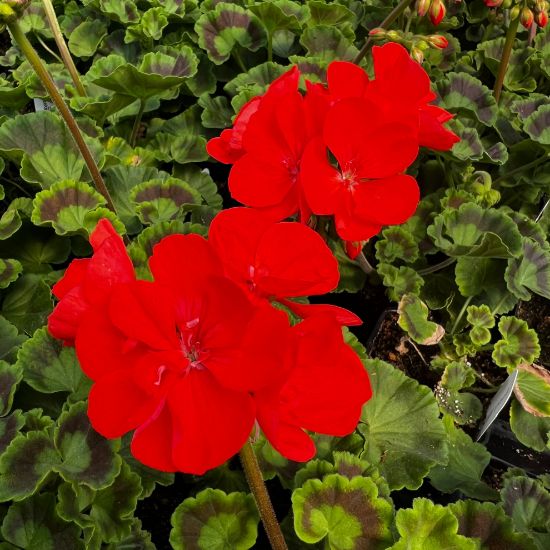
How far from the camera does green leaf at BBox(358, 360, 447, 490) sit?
3.68ft

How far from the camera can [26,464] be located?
→ 0.93m

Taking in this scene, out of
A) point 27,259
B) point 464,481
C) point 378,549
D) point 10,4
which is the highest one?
point 10,4

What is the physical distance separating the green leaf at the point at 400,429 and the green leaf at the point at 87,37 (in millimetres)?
1482

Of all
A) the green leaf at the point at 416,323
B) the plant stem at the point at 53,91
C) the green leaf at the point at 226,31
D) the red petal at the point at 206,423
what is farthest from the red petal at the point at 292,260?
the green leaf at the point at 226,31

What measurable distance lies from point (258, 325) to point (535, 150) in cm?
145

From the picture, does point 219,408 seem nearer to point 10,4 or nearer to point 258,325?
point 258,325

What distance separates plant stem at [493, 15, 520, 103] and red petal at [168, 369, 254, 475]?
1345mm

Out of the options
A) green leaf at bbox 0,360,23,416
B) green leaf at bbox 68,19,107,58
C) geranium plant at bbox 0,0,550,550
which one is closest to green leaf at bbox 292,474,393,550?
geranium plant at bbox 0,0,550,550

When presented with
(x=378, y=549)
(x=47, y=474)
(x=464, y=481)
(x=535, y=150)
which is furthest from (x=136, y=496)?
(x=535, y=150)

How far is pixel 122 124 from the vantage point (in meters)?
1.92

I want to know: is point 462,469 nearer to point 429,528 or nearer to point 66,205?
point 429,528

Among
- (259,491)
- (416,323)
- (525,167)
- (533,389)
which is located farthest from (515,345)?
(259,491)

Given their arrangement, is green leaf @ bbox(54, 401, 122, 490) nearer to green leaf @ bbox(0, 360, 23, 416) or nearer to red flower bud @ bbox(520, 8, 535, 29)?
green leaf @ bbox(0, 360, 23, 416)

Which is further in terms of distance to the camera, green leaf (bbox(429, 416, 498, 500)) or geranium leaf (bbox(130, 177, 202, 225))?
geranium leaf (bbox(130, 177, 202, 225))
